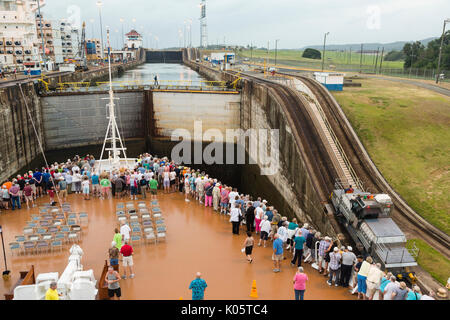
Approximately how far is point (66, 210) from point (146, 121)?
19741 mm

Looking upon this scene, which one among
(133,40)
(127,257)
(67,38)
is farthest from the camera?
(133,40)

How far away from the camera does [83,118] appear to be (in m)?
31.1

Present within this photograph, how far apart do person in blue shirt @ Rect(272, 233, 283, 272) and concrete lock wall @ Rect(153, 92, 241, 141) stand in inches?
866

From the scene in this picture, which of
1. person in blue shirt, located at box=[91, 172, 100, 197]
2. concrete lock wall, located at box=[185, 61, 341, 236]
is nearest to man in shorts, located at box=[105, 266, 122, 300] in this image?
person in blue shirt, located at box=[91, 172, 100, 197]

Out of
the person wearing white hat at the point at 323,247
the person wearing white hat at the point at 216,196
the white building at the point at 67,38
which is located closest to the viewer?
the person wearing white hat at the point at 323,247

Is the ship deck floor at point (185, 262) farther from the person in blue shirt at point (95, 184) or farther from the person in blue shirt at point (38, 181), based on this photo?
the person in blue shirt at point (95, 184)

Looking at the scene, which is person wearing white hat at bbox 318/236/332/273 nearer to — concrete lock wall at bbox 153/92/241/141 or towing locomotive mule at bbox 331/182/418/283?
towing locomotive mule at bbox 331/182/418/283

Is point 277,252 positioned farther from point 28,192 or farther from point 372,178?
point 28,192

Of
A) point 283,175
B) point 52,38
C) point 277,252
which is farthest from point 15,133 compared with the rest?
point 52,38

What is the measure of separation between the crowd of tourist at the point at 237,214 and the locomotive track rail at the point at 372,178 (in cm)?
439

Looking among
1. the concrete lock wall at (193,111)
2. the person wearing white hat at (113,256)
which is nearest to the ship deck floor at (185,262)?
the person wearing white hat at (113,256)

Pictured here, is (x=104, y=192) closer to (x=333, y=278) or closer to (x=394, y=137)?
(x=333, y=278)

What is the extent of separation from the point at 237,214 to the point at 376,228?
16.7 feet

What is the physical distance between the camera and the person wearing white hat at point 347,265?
10.4 metres
